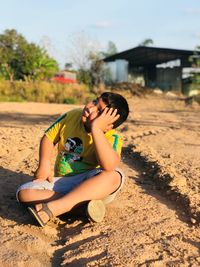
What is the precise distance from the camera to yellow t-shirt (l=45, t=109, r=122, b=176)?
3639 mm

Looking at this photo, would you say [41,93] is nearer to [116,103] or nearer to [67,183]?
[67,183]

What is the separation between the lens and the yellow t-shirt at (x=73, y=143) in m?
3.64

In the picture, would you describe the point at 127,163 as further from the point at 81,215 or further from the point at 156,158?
the point at 81,215

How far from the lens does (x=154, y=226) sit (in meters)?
3.37

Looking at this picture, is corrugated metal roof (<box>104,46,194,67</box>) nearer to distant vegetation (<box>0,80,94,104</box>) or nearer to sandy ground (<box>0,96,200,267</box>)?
distant vegetation (<box>0,80,94,104</box>)

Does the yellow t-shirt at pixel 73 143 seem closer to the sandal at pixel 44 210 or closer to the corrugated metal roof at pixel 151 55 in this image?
the sandal at pixel 44 210

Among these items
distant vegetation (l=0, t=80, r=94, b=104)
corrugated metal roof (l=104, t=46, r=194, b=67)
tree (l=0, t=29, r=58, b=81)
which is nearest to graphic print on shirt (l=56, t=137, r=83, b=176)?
distant vegetation (l=0, t=80, r=94, b=104)

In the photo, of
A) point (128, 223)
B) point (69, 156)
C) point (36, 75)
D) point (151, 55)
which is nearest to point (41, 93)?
point (36, 75)

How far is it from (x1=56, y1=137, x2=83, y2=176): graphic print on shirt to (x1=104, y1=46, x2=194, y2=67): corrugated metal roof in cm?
2414

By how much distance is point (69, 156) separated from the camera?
369cm

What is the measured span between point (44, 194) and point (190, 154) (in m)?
2.97

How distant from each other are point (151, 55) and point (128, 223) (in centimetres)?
2782

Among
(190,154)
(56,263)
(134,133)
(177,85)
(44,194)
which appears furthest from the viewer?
(177,85)

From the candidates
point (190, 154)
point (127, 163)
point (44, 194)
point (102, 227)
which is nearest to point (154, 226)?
point (102, 227)
